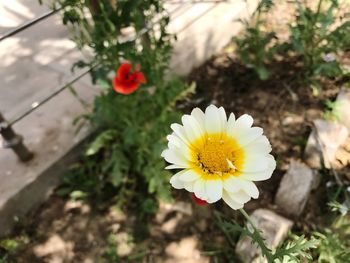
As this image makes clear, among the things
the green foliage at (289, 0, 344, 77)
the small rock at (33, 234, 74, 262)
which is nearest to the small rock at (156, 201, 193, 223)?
the small rock at (33, 234, 74, 262)

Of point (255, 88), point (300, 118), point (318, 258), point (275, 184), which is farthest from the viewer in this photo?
point (255, 88)

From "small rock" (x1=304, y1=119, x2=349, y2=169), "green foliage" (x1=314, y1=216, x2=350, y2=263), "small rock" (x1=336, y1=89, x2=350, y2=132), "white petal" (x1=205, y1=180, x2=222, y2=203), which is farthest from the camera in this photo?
"small rock" (x1=336, y1=89, x2=350, y2=132)

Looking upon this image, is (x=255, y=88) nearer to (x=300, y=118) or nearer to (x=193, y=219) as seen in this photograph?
(x=300, y=118)

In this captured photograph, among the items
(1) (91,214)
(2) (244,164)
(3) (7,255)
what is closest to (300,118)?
(1) (91,214)

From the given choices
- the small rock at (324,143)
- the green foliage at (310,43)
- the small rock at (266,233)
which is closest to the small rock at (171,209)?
the small rock at (266,233)

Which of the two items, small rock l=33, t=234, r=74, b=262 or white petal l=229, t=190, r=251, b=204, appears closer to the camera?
white petal l=229, t=190, r=251, b=204

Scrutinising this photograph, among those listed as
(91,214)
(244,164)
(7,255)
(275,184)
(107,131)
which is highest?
(244,164)

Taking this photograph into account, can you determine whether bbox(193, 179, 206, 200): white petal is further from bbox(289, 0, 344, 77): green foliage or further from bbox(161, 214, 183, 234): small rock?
bbox(289, 0, 344, 77): green foliage
